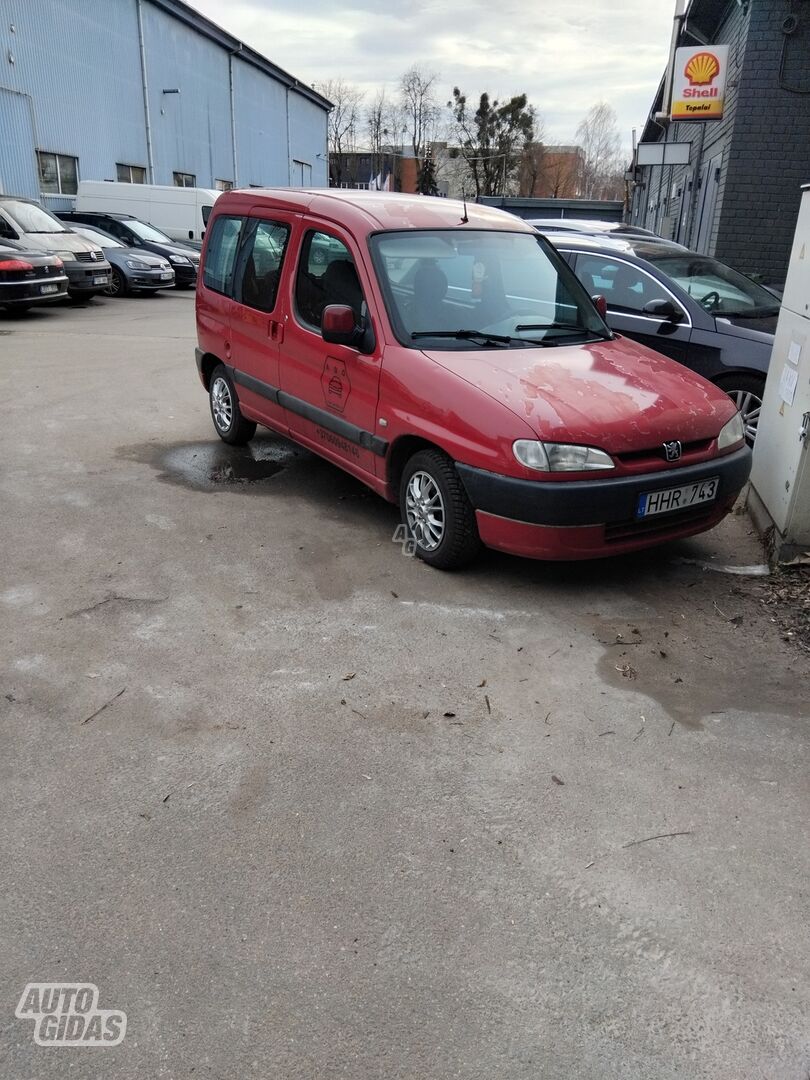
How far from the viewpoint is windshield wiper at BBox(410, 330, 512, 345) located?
4859mm

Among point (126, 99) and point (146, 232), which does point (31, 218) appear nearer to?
point (146, 232)

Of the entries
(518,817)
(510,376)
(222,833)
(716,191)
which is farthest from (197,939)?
(716,191)

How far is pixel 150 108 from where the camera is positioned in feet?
90.6

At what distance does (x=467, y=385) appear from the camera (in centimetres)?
439

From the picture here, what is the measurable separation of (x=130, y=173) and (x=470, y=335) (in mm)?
26416

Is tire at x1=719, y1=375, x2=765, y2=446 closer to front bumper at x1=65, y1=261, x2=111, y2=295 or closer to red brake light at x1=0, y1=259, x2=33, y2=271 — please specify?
red brake light at x1=0, y1=259, x2=33, y2=271

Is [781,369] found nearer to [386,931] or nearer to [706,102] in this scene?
[386,931]

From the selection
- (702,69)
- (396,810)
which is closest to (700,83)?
(702,69)

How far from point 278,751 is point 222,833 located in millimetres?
471

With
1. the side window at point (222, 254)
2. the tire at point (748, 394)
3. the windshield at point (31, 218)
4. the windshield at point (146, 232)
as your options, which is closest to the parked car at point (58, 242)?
the windshield at point (31, 218)

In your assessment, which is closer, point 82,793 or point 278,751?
point 82,793

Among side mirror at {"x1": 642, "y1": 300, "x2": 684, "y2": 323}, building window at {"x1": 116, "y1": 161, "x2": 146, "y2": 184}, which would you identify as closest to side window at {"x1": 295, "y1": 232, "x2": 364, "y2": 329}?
side mirror at {"x1": 642, "y1": 300, "x2": 684, "y2": 323}

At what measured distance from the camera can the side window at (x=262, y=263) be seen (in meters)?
5.88

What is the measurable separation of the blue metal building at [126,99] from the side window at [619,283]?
18.0 metres
